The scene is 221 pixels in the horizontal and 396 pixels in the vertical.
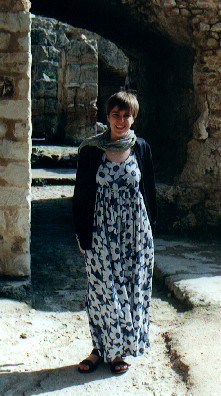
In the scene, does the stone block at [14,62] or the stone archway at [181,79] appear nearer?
the stone block at [14,62]

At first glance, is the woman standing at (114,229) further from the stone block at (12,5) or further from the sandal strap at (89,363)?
the stone block at (12,5)

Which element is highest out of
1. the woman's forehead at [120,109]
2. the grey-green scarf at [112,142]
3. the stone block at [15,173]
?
the woman's forehead at [120,109]

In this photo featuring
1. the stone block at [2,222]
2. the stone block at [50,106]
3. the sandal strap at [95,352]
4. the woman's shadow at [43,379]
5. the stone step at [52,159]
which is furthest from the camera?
the stone block at [50,106]

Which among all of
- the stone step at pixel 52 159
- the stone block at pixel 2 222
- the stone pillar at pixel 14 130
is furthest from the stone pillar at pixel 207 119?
the stone step at pixel 52 159

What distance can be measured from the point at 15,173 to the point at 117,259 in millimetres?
1361

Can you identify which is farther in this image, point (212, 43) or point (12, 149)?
point (212, 43)

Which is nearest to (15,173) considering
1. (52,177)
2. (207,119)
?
(207,119)

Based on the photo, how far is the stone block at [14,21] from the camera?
4496 millimetres

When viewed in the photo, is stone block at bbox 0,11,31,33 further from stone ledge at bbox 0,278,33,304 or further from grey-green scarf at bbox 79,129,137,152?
stone ledge at bbox 0,278,33,304

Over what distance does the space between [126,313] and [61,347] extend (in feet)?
2.04

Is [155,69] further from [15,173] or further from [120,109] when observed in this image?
[120,109]

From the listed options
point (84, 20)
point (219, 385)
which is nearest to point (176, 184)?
point (84, 20)

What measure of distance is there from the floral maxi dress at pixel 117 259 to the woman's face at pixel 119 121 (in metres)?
0.15

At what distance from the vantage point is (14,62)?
→ 14.8ft
